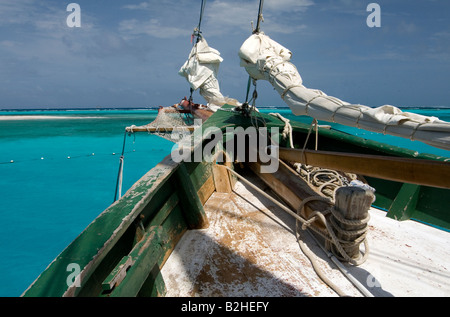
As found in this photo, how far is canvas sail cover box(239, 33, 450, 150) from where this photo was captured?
1145 mm

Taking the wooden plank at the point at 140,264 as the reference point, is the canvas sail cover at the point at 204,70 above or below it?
above

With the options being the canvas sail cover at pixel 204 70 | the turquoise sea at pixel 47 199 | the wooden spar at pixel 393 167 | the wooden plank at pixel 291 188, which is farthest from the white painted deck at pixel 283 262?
the canvas sail cover at pixel 204 70

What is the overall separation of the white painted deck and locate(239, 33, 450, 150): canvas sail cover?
1.07 metres

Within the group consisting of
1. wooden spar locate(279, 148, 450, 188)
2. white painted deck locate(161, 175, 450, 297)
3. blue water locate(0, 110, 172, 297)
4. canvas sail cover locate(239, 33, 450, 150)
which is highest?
canvas sail cover locate(239, 33, 450, 150)

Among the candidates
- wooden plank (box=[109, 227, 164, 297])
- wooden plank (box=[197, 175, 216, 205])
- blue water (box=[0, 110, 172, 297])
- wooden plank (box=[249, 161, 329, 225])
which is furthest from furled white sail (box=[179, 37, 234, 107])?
wooden plank (box=[109, 227, 164, 297])

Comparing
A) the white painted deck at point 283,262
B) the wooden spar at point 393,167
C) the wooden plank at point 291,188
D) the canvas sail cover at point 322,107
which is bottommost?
the white painted deck at point 283,262

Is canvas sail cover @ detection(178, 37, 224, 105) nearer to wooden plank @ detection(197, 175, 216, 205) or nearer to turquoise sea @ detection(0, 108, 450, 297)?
turquoise sea @ detection(0, 108, 450, 297)

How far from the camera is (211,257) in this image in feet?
6.50

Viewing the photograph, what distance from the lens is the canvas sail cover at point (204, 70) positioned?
504 inches

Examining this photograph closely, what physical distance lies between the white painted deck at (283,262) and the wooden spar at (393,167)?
30.5 inches

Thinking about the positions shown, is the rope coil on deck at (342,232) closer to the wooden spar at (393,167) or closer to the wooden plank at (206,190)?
the wooden spar at (393,167)

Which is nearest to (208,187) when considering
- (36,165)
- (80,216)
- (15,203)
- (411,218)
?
(411,218)

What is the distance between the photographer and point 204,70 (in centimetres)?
1293

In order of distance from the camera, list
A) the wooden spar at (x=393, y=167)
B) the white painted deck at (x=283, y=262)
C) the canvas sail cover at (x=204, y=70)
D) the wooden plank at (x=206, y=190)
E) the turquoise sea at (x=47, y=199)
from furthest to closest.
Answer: the canvas sail cover at (x=204, y=70)
the turquoise sea at (x=47, y=199)
the wooden plank at (x=206, y=190)
the white painted deck at (x=283, y=262)
the wooden spar at (x=393, y=167)
